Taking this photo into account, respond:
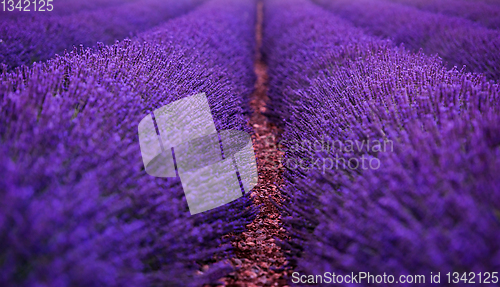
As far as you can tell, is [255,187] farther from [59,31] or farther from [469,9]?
[469,9]

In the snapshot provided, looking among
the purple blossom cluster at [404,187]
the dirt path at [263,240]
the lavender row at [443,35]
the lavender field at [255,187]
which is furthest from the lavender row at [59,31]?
the lavender row at [443,35]

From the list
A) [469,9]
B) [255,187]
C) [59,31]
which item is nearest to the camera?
[255,187]

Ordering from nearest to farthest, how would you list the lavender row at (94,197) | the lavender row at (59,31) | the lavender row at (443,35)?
the lavender row at (94,197) < the lavender row at (59,31) < the lavender row at (443,35)

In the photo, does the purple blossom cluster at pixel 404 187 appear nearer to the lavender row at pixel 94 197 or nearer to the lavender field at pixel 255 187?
the lavender field at pixel 255 187

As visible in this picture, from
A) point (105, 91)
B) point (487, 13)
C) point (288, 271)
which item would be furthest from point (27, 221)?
point (487, 13)

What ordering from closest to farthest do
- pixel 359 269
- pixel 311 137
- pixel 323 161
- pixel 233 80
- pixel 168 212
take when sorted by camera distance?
pixel 359 269
pixel 168 212
pixel 323 161
pixel 311 137
pixel 233 80

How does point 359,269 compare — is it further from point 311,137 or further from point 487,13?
point 487,13

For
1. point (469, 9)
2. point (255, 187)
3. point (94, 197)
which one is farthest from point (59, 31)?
point (469, 9)
